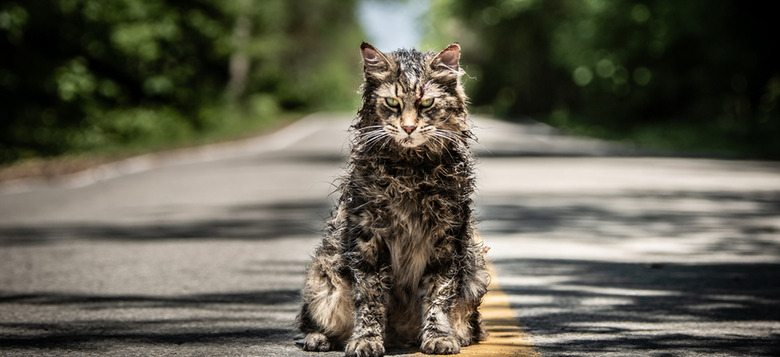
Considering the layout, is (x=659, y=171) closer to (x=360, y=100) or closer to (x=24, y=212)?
(x=24, y=212)

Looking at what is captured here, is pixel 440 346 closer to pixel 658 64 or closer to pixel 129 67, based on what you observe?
pixel 129 67

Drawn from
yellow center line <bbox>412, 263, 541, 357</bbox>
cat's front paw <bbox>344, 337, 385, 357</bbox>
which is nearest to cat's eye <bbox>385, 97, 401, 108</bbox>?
cat's front paw <bbox>344, 337, 385, 357</bbox>

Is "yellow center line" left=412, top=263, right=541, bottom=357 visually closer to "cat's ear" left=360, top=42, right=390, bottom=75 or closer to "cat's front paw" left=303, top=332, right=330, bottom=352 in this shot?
"cat's front paw" left=303, top=332, right=330, bottom=352

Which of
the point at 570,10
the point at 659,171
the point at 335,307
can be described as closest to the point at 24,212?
the point at 335,307

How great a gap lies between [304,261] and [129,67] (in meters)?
30.7

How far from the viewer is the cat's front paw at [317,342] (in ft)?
17.0

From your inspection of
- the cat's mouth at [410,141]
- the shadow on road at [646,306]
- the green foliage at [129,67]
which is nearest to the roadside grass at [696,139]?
the green foliage at [129,67]

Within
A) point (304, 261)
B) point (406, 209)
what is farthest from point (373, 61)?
point (304, 261)

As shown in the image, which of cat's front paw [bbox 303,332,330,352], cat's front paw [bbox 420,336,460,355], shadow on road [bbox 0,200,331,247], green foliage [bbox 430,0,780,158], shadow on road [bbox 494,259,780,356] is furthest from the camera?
green foliage [bbox 430,0,780,158]

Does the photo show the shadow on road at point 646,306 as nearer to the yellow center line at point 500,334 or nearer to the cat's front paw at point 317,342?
the yellow center line at point 500,334

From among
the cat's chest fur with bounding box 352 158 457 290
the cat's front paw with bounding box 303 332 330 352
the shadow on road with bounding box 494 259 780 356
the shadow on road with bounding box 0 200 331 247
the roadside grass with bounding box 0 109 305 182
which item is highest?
the roadside grass with bounding box 0 109 305 182

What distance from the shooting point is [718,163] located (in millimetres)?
21719

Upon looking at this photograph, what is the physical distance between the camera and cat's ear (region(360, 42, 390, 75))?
483 centimetres

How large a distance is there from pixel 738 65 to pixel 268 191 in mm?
20518
